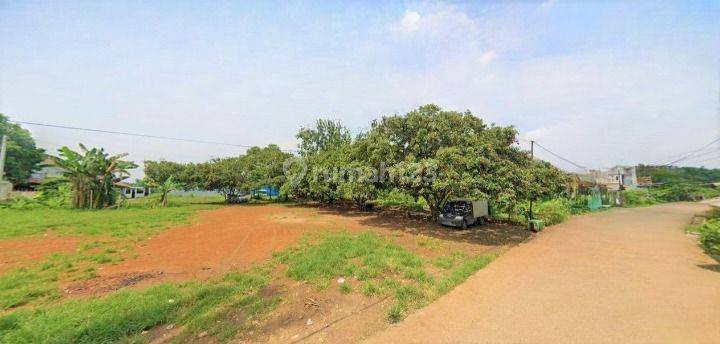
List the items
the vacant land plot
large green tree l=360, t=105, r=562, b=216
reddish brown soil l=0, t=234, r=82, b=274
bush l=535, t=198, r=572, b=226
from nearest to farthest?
the vacant land plot < reddish brown soil l=0, t=234, r=82, b=274 < large green tree l=360, t=105, r=562, b=216 < bush l=535, t=198, r=572, b=226

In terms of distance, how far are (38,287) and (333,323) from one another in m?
6.46

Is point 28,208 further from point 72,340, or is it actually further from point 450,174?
point 450,174

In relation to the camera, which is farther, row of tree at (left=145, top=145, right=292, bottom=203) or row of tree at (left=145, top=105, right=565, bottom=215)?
row of tree at (left=145, top=145, right=292, bottom=203)

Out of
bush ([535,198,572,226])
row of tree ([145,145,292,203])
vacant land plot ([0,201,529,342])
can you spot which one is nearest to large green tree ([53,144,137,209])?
row of tree ([145,145,292,203])

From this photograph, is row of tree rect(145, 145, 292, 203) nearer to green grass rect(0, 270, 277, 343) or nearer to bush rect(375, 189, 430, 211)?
bush rect(375, 189, 430, 211)

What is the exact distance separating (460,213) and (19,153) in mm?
45782

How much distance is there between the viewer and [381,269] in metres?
7.21

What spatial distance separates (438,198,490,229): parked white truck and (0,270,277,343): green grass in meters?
11.0

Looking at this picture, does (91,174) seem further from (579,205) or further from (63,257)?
(579,205)

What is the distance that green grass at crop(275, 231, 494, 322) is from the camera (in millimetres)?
5809

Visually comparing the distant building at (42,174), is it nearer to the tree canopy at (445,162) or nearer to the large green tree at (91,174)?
the large green tree at (91,174)

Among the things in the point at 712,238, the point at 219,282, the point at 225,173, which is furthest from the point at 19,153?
the point at 712,238

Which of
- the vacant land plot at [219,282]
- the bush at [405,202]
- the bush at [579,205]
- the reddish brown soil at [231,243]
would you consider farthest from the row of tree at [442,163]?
the bush at [579,205]

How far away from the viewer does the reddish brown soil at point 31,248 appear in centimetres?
776
